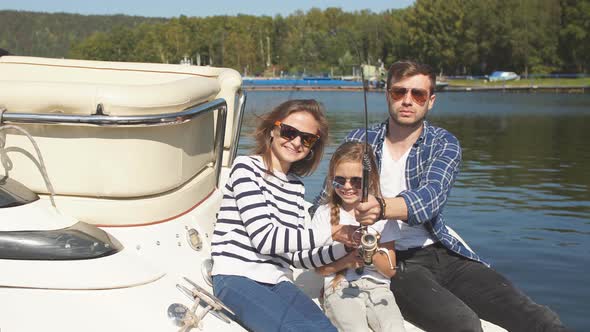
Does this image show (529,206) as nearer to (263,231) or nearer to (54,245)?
(263,231)

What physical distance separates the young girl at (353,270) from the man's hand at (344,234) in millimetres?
96

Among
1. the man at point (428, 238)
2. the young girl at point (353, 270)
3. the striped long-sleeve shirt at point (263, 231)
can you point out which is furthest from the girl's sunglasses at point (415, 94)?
the striped long-sleeve shirt at point (263, 231)

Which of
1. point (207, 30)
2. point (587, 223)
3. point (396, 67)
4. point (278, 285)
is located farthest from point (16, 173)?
point (207, 30)

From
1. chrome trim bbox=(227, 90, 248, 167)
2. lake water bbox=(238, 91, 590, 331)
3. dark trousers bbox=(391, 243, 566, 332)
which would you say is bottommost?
lake water bbox=(238, 91, 590, 331)

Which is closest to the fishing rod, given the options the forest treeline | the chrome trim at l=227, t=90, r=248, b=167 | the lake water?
the lake water

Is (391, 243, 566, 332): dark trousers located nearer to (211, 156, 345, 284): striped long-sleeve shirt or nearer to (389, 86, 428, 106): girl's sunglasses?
(211, 156, 345, 284): striped long-sleeve shirt

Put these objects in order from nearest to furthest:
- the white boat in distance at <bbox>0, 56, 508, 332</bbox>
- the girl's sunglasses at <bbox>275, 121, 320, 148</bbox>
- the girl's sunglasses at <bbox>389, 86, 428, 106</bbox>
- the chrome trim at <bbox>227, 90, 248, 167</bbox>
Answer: the white boat in distance at <bbox>0, 56, 508, 332</bbox>, the girl's sunglasses at <bbox>275, 121, 320, 148</bbox>, the girl's sunglasses at <bbox>389, 86, 428, 106</bbox>, the chrome trim at <bbox>227, 90, 248, 167</bbox>

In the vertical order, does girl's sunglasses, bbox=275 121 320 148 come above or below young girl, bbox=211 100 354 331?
above

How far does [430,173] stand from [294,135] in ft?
2.35

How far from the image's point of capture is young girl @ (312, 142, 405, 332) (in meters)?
3.13

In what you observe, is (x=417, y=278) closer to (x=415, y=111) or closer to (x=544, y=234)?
(x=415, y=111)

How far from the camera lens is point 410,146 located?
361 cm

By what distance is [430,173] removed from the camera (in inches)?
133

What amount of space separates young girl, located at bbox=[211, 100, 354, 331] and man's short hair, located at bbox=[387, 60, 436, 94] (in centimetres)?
57
